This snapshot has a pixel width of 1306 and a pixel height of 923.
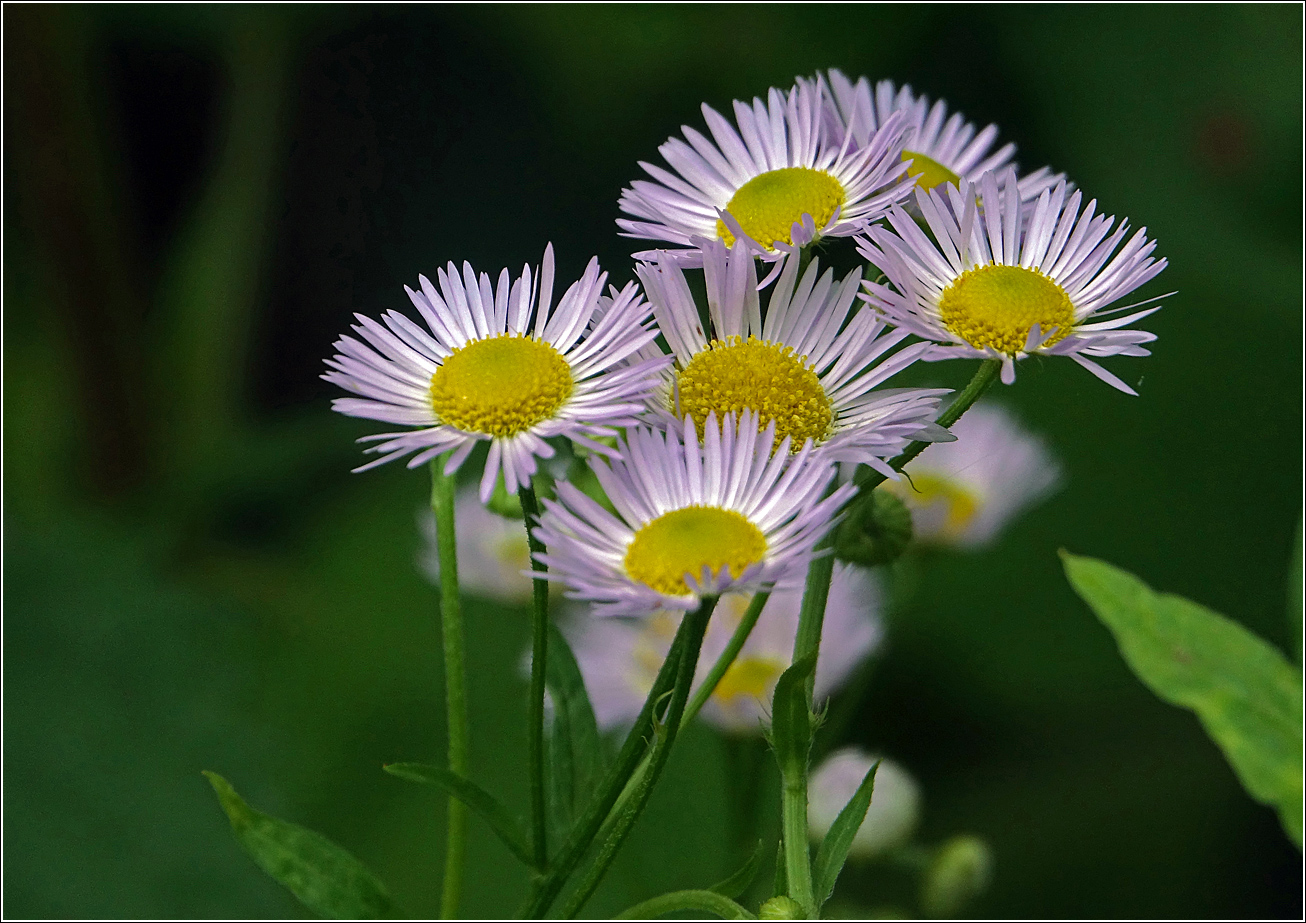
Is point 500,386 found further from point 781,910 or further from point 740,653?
point 740,653

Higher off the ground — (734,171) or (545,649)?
(734,171)

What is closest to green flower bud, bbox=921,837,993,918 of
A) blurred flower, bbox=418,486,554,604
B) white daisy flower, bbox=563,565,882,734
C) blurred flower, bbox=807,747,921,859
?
blurred flower, bbox=807,747,921,859

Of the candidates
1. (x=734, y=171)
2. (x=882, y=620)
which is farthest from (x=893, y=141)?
(x=882, y=620)

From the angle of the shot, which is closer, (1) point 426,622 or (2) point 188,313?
(1) point 426,622

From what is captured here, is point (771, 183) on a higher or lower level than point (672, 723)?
higher

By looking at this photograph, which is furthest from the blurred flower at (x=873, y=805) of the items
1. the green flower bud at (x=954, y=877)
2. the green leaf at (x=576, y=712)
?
the green leaf at (x=576, y=712)

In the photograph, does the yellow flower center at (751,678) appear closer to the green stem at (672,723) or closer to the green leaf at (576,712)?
the green leaf at (576,712)

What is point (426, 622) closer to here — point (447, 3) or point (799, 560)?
point (447, 3)

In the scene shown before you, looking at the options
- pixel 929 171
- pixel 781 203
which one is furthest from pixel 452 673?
pixel 929 171
